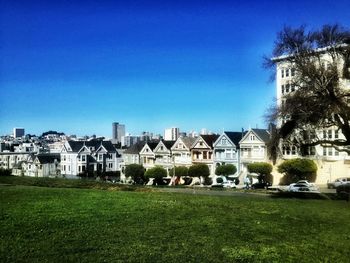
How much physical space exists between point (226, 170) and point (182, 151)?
15.3 metres

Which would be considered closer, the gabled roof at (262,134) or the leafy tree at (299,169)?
the leafy tree at (299,169)

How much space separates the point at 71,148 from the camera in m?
127

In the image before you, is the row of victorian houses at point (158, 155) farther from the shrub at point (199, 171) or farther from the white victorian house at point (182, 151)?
the shrub at point (199, 171)

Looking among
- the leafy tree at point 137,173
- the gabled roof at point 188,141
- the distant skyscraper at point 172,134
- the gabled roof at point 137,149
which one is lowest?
the leafy tree at point 137,173

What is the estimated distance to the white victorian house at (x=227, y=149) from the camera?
87.0 metres

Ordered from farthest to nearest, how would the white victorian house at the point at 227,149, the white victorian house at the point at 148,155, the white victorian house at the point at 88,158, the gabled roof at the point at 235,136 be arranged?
the white victorian house at the point at 88,158 → the white victorian house at the point at 148,155 → the gabled roof at the point at 235,136 → the white victorian house at the point at 227,149

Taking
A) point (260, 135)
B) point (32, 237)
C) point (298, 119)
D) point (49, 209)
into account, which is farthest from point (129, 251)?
point (260, 135)

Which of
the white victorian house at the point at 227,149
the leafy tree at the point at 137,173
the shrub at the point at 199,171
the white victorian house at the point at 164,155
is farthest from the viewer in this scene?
A: the white victorian house at the point at 164,155

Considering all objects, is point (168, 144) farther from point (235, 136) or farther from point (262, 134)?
point (262, 134)

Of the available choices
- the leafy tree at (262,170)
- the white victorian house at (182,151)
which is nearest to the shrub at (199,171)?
the white victorian house at (182,151)

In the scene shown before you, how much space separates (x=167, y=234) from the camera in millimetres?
15258

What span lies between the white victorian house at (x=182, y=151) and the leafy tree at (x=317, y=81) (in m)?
62.5

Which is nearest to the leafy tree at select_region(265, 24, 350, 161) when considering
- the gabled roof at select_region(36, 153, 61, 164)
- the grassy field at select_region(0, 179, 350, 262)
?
the grassy field at select_region(0, 179, 350, 262)

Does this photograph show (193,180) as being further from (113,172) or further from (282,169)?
(113,172)
